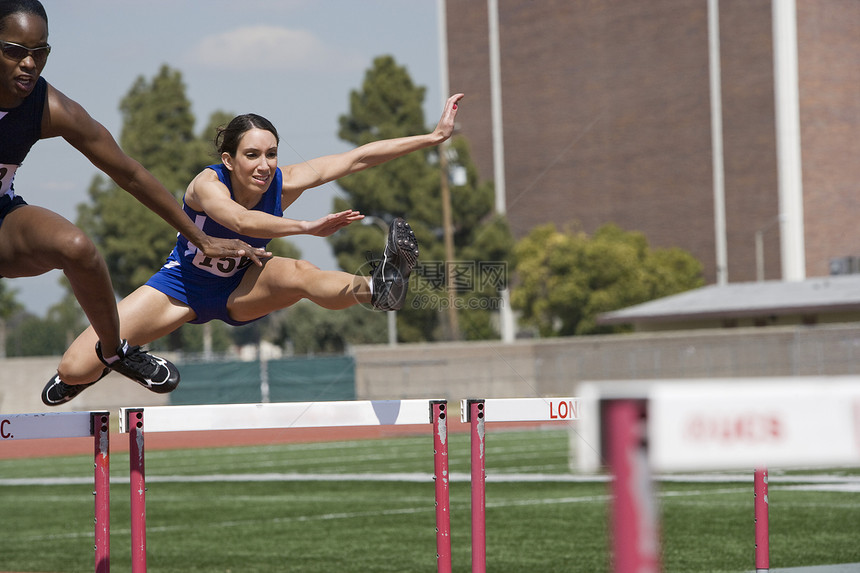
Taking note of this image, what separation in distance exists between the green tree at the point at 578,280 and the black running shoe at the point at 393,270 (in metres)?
35.1

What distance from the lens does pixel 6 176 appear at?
4.22 meters

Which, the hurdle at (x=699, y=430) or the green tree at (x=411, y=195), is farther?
the green tree at (x=411, y=195)

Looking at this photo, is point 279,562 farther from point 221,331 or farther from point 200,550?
point 221,331

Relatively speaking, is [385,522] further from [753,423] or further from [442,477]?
[753,423]

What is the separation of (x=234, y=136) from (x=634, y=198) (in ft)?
142

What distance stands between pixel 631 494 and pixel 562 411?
136 inches

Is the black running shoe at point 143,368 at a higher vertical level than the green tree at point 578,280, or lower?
lower

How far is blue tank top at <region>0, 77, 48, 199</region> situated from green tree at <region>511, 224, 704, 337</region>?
118 feet

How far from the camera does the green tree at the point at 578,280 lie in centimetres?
4003

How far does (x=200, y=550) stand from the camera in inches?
361

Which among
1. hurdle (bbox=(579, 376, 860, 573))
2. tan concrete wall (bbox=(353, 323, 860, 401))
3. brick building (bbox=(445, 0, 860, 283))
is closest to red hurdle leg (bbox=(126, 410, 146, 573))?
hurdle (bbox=(579, 376, 860, 573))

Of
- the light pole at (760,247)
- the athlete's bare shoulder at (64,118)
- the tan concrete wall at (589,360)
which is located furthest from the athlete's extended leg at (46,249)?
the light pole at (760,247)

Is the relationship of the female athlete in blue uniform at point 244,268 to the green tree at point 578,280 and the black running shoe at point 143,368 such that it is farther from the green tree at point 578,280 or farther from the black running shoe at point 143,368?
the green tree at point 578,280

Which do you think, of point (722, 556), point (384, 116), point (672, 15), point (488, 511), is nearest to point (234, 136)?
point (722, 556)
